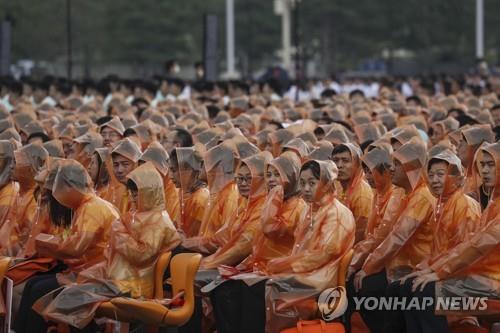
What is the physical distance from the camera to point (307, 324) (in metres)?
9.52

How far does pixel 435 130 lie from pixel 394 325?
6810 mm

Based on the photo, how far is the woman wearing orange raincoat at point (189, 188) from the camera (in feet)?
39.2

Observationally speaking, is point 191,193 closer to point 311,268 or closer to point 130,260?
point 130,260

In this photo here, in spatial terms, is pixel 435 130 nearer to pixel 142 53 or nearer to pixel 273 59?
pixel 142 53

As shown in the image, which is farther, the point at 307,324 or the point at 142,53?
A: the point at 142,53

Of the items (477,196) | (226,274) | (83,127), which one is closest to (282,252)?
(226,274)

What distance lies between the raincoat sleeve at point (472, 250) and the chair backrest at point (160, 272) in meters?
1.80

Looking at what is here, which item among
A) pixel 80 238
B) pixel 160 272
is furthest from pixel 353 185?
pixel 80 238

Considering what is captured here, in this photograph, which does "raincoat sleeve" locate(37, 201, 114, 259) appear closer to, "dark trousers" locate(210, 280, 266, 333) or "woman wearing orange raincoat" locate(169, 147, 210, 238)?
"dark trousers" locate(210, 280, 266, 333)

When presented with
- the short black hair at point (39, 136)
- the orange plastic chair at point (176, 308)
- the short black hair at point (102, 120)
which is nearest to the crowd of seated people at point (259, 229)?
the orange plastic chair at point (176, 308)

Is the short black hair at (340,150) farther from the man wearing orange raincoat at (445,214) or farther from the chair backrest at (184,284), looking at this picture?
the chair backrest at (184,284)

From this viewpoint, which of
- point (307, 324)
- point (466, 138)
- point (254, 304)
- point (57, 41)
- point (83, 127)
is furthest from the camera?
point (57, 41)

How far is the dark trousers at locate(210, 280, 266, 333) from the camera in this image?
1026 cm

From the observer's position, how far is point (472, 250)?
9.41 metres
